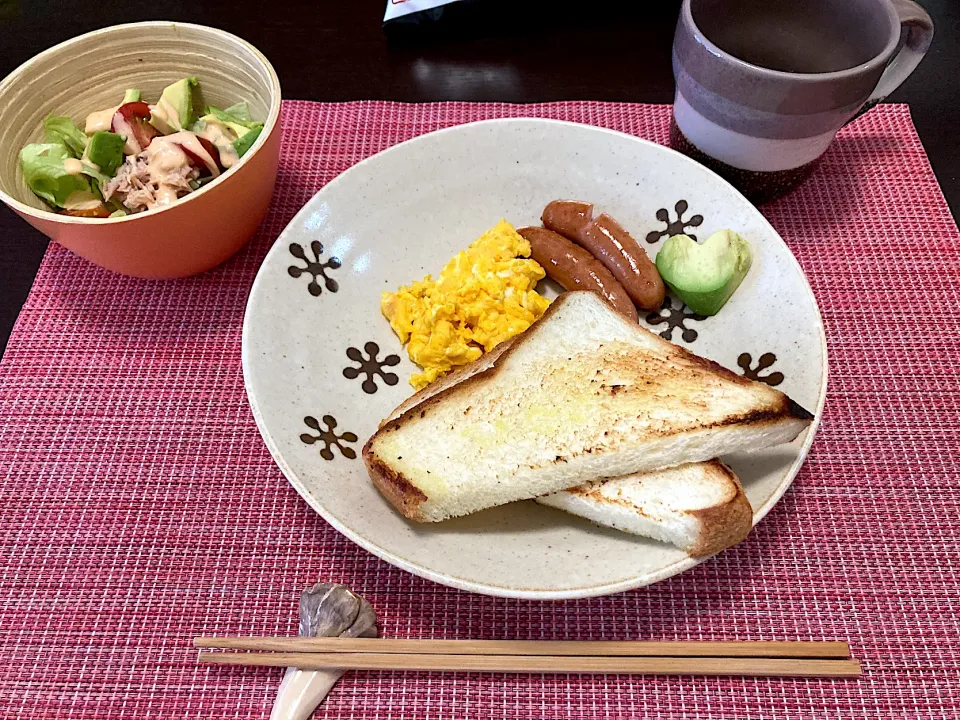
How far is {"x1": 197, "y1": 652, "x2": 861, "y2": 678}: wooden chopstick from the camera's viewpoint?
4.59ft

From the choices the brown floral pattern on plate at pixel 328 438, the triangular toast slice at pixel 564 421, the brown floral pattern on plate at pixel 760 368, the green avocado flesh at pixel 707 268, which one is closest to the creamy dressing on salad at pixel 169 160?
the brown floral pattern on plate at pixel 328 438

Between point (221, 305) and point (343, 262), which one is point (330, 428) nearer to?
point (343, 262)

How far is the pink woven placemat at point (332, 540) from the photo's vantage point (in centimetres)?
146

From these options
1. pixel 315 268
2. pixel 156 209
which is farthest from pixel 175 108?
pixel 315 268

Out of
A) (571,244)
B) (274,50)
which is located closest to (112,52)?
(274,50)

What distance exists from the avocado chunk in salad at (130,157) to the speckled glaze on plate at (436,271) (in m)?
0.33

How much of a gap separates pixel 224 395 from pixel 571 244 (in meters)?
1.10

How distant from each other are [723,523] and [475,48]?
7.17 ft

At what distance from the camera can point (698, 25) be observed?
1895 millimetres

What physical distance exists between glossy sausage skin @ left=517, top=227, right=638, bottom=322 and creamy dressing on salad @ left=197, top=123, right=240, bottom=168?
2.89 ft

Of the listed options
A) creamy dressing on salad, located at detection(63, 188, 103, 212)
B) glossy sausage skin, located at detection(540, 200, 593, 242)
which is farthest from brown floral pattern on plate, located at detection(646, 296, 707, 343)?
creamy dressing on salad, located at detection(63, 188, 103, 212)

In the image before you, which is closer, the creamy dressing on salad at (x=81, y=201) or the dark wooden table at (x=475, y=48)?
the creamy dressing on salad at (x=81, y=201)

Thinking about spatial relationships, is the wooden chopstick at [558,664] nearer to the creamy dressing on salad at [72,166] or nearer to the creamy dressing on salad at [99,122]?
the creamy dressing on salad at [72,166]

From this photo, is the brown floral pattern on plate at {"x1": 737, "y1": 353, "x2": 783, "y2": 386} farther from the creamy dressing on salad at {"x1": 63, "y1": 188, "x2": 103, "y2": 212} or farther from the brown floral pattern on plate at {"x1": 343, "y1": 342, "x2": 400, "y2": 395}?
the creamy dressing on salad at {"x1": 63, "y1": 188, "x2": 103, "y2": 212}
